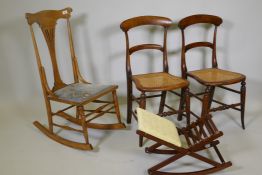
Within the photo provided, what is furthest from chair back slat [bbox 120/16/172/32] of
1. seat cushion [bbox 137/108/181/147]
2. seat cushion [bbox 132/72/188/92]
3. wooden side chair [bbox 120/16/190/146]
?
seat cushion [bbox 137/108/181/147]

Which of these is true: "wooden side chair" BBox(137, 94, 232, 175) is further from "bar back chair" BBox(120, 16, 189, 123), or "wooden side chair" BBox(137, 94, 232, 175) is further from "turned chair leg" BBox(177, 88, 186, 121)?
"turned chair leg" BBox(177, 88, 186, 121)

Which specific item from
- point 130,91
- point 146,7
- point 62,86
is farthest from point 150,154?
point 146,7

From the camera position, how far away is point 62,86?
2402mm

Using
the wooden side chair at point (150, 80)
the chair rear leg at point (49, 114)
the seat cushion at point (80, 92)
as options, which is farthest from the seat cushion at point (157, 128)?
the chair rear leg at point (49, 114)

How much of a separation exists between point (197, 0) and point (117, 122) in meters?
1.36

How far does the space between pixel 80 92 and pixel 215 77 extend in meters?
1.09

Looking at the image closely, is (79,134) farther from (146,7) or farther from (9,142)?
(146,7)

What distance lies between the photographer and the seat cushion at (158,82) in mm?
2072

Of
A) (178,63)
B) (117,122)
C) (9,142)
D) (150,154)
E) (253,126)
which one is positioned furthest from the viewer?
(178,63)

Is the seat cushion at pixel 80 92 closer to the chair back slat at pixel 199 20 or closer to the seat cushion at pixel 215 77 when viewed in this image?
the seat cushion at pixel 215 77

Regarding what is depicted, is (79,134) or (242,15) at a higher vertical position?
(242,15)

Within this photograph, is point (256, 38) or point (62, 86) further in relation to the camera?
point (256, 38)

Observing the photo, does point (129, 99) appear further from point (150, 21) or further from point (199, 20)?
point (199, 20)

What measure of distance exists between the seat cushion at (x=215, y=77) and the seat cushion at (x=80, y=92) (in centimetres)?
71
